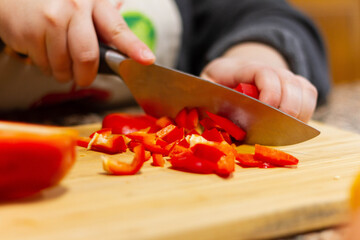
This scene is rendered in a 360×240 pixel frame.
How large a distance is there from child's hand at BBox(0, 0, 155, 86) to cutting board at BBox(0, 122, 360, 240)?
332mm

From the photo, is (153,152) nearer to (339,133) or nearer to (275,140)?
(275,140)

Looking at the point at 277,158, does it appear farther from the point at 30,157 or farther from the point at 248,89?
the point at 30,157

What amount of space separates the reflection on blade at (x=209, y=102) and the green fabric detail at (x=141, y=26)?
48 centimetres

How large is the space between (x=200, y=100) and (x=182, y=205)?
387 millimetres

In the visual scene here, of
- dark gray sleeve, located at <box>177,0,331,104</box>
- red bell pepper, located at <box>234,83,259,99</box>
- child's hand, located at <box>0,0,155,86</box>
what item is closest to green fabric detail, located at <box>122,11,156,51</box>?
dark gray sleeve, located at <box>177,0,331,104</box>

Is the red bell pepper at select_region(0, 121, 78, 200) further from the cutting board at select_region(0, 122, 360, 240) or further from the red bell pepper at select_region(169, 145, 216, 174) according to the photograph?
the red bell pepper at select_region(169, 145, 216, 174)

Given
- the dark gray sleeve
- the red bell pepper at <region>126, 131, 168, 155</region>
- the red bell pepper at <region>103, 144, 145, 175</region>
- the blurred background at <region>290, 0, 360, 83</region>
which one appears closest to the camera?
the red bell pepper at <region>103, 144, 145, 175</region>

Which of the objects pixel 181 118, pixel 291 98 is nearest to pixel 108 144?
pixel 181 118

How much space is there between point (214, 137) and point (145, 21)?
78 cm

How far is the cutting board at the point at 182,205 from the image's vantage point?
0.53 meters

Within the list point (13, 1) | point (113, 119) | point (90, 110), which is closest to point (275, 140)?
point (113, 119)

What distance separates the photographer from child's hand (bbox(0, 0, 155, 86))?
3.22 feet

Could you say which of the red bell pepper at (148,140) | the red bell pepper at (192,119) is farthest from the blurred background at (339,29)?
the red bell pepper at (148,140)

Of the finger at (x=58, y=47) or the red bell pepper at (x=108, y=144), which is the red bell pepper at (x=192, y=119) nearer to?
the red bell pepper at (x=108, y=144)
